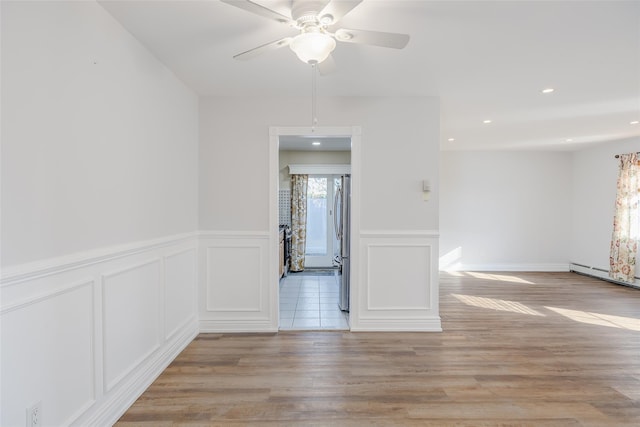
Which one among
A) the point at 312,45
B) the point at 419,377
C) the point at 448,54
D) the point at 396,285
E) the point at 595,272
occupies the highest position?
the point at 448,54

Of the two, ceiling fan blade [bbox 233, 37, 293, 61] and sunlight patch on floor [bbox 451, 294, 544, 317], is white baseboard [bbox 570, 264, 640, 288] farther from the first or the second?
ceiling fan blade [bbox 233, 37, 293, 61]

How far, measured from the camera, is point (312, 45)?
1.68 m

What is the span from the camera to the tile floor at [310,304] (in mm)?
3535

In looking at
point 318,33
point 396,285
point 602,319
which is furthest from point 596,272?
point 318,33

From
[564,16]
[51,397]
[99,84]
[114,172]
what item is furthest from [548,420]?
A: [99,84]

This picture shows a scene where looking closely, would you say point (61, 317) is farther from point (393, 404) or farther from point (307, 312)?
point (307, 312)

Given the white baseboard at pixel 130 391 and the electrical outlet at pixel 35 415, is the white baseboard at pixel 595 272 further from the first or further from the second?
the electrical outlet at pixel 35 415

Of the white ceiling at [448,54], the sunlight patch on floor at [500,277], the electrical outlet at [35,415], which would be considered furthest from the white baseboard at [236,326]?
the sunlight patch on floor at [500,277]

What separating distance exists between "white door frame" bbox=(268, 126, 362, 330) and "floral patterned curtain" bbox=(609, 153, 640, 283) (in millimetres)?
5057

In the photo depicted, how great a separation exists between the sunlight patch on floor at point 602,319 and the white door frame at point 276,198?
2747 millimetres

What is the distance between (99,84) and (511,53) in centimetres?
284

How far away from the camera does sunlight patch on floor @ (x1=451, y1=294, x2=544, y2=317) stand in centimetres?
400

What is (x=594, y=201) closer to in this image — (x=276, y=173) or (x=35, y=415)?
(x=276, y=173)

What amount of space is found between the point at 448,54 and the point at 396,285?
2.22m
